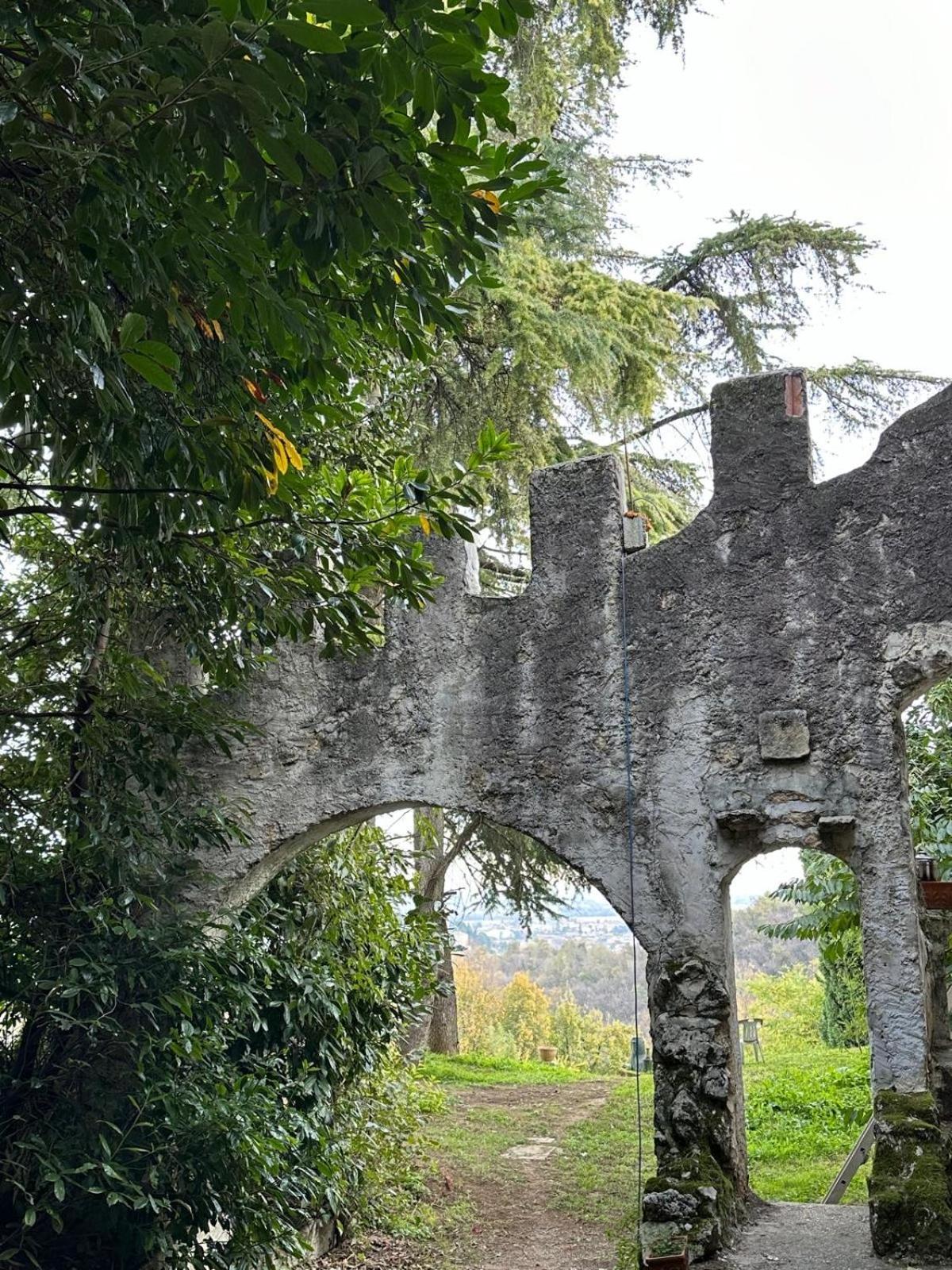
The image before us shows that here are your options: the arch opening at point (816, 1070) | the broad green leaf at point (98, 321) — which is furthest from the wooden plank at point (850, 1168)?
the broad green leaf at point (98, 321)

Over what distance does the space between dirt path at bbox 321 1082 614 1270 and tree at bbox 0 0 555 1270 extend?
123cm

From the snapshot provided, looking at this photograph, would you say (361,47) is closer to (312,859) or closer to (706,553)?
(706,553)

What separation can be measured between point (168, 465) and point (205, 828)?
2199 millimetres

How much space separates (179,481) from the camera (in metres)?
3.52

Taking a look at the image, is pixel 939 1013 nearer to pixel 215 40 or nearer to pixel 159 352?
pixel 159 352

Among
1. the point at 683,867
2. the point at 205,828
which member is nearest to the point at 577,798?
the point at 683,867

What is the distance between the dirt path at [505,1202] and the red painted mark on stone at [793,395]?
4.30 m

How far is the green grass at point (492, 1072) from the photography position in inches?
449

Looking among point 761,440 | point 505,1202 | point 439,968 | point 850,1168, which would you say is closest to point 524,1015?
point 439,968

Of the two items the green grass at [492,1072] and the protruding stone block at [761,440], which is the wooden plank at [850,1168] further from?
the green grass at [492,1072]

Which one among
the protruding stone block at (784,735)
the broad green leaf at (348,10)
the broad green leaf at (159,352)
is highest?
the broad green leaf at (348,10)

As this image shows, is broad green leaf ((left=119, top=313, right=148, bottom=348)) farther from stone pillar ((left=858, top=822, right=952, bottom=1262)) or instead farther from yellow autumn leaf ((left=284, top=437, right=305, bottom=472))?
stone pillar ((left=858, top=822, right=952, bottom=1262))

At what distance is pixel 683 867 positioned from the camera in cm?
493

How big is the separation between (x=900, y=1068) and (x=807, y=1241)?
724 mm
